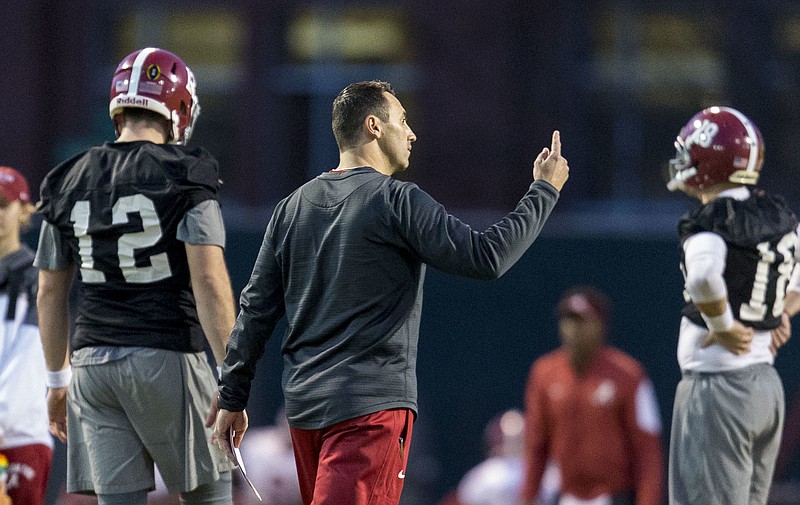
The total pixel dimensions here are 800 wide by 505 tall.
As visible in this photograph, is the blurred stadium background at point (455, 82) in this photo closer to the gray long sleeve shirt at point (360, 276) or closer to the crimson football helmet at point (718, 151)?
the crimson football helmet at point (718, 151)

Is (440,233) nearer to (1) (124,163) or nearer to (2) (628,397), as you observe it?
(1) (124,163)

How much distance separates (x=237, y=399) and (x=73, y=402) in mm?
865

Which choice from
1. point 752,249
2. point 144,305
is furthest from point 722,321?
point 144,305

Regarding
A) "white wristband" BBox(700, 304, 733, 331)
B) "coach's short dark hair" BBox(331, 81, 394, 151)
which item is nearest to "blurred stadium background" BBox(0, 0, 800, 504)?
"white wristband" BBox(700, 304, 733, 331)

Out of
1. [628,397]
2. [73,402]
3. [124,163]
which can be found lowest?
[628,397]

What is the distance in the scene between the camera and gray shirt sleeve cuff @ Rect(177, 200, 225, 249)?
508 cm

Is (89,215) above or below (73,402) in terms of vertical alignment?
above

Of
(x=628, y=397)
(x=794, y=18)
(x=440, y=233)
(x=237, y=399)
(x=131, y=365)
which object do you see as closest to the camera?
(x=440, y=233)

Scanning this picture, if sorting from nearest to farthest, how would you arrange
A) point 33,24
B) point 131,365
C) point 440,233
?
point 440,233, point 131,365, point 33,24

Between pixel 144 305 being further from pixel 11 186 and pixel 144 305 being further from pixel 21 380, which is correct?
pixel 11 186

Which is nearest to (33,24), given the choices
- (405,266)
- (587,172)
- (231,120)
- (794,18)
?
(231,120)

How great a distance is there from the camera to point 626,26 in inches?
543

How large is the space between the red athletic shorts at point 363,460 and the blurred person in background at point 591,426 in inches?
161

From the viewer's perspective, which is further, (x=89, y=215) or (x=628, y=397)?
(x=628, y=397)
